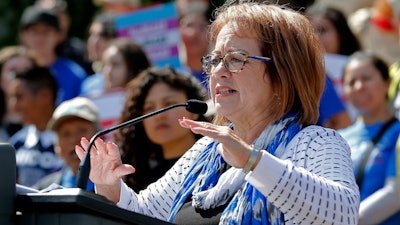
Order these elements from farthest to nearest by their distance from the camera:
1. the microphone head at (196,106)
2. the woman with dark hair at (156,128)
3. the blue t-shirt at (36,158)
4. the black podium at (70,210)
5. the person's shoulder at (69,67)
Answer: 1. the person's shoulder at (69,67)
2. the blue t-shirt at (36,158)
3. the woman with dark hair at (156,128)
4. the microphone head at (196,106)
5. the black podium at (70,210)

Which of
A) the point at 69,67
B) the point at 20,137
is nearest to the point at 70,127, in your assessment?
the point at 20,137

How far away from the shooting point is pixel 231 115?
3736mm

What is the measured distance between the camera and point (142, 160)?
604 centimetres

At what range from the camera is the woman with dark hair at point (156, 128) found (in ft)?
19.5

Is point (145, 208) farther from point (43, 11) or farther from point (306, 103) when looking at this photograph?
point (43, 11)

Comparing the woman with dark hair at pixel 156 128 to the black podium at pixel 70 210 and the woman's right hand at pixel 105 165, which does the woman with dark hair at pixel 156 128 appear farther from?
the black podium at pixel 70 210

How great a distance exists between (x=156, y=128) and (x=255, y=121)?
2.30 m

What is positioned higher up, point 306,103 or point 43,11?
point 306,103

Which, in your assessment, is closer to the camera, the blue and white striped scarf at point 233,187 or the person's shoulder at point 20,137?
the blue and white striped scarf at point 233,187

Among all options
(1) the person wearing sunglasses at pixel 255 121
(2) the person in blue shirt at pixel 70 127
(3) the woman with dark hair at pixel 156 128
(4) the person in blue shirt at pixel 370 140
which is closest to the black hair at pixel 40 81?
(2) the person in blue shirt at pixel 70 127

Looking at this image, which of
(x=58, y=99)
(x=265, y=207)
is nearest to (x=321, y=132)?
(x=265, y=207)

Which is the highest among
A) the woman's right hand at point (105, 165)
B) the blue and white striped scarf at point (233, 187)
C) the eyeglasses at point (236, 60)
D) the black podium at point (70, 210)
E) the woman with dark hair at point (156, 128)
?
the eyeglasses at point (236, 60)

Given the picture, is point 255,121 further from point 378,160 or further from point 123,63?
point 123,63

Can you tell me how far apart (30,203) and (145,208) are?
0.97m
